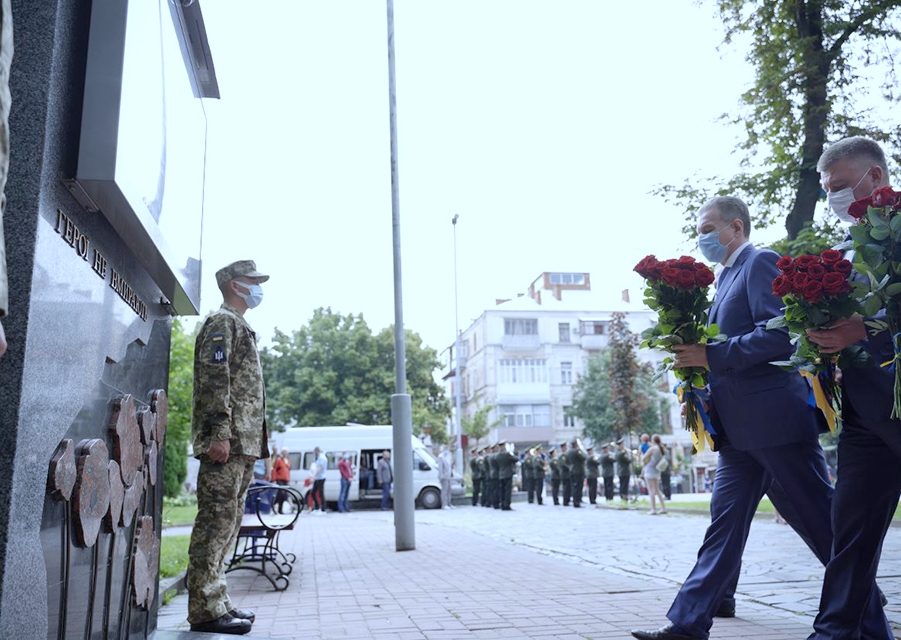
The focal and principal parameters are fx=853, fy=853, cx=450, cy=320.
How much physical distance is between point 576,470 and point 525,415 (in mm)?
41553

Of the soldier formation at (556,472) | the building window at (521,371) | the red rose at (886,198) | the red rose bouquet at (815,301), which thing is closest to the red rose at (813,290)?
the red rose bouquet at (815,301)

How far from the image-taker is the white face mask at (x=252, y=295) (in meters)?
5.45

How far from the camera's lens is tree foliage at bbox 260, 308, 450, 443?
158ft

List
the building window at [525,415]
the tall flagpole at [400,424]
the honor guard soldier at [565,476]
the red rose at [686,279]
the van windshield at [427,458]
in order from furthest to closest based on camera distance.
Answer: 1. the building window at [525,415]
2. the van windshield at [427,458]
3. the honor guard soldier at [565,476]
4. the tall flagpole at [400,424]
5. the red rose at [686,279]

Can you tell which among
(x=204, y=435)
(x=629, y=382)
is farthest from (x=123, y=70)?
(x=629, y=382)

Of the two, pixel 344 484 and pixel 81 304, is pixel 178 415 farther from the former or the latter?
pixel 81 304

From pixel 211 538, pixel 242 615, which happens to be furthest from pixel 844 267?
pixel 242 615

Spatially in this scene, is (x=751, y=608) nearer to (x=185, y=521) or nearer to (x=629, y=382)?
(x=185, y=521)

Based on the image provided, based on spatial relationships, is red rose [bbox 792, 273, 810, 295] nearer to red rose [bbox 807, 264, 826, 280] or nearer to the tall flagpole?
red rose [bbox 807, 264, 826, 280]

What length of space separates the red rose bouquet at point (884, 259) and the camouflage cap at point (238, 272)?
11.7 feet

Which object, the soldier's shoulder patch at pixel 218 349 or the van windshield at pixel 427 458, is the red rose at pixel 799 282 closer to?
the soldier's shoulder patch at pixel 218 349

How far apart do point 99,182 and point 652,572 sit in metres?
5.94

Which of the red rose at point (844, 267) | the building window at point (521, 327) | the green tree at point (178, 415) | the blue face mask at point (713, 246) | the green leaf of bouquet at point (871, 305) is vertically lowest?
the green leaf of bouquet at point (871, 305)

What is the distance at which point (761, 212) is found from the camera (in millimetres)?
16062
